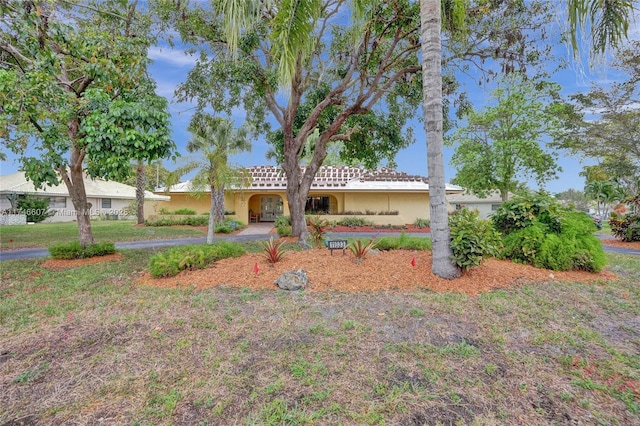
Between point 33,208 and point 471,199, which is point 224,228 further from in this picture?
point 471,199

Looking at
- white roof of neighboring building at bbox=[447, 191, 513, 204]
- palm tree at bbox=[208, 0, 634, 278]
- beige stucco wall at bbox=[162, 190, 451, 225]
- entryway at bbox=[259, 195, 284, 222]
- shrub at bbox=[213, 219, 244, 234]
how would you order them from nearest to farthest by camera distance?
palm tree at bbox=[208, 0, 634, 278] < shrub at bbox=[213, 219, 244, 234] < beige stucco wall at bbox=[162, 190, 451, 225] < entryway at bbox=[259, 195, 284, 222] < white roof of neighboring building at bbox=[447, 191, 513, 204]

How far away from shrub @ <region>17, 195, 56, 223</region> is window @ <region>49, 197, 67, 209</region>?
1.98m

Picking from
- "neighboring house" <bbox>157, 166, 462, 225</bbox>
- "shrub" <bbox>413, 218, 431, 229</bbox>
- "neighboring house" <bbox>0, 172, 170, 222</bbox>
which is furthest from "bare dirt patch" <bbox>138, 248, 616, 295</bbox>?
"neighboring house" <bbox>0, 172, 170, 222</bbox>

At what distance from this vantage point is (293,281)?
5.54 meters

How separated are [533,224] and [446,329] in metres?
4.65

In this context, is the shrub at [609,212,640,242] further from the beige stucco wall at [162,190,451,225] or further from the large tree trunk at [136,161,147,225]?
the large tree trunk at [136,161,147,225]

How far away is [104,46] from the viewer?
649 cm

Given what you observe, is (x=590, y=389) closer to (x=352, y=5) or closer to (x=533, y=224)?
(x=533, y=224)

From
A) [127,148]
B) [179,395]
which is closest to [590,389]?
[179,395]

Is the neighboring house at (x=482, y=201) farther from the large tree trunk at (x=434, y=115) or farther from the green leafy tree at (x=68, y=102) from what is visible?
the green leafy tree at (x=68, y=102)

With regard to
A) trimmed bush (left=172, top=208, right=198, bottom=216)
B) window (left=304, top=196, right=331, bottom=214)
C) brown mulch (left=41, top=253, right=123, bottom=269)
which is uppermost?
window (left=304, top=196, right=331, bottom=214)

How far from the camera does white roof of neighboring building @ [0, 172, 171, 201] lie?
24.0 m

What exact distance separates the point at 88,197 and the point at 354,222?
26.6m

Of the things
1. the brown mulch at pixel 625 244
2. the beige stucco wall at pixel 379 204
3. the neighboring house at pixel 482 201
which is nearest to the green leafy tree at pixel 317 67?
the beige stucco wall at pixel 379 204
